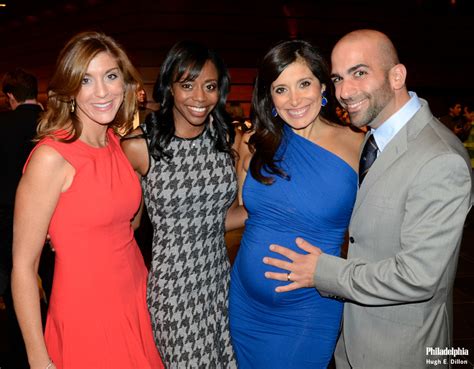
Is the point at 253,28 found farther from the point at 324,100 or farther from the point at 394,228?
the point at 394,228

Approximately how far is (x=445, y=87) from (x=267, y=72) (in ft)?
40.1

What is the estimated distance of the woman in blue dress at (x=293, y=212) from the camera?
7.11 feet

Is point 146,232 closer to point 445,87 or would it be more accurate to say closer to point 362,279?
point 362,279

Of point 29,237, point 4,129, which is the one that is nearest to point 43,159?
point 29,237

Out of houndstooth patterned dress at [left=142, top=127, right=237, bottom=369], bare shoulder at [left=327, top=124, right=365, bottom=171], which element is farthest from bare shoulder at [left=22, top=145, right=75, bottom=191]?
bare shoulder at [left=327, top=124, right=365, bottom=171]

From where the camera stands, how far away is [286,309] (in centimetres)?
217

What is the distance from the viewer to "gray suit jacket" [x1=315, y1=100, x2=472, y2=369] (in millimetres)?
1509

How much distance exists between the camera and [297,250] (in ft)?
7.07

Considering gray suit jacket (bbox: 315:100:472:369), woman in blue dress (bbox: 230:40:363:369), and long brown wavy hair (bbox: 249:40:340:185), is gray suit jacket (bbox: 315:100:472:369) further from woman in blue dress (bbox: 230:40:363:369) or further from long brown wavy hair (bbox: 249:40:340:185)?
long brown wavy hair (bbox: 249:40:340:185)

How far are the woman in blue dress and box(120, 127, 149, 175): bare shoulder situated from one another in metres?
0.52

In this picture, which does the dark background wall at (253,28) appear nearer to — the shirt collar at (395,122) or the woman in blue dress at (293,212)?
the woman in blue dress at (293,212)

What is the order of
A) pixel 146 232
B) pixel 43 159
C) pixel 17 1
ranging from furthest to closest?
pixel 17 1 → pixel 146 232 → pixel 43 159

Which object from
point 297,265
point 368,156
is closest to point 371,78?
point 368,156

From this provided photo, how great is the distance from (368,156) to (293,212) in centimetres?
47
